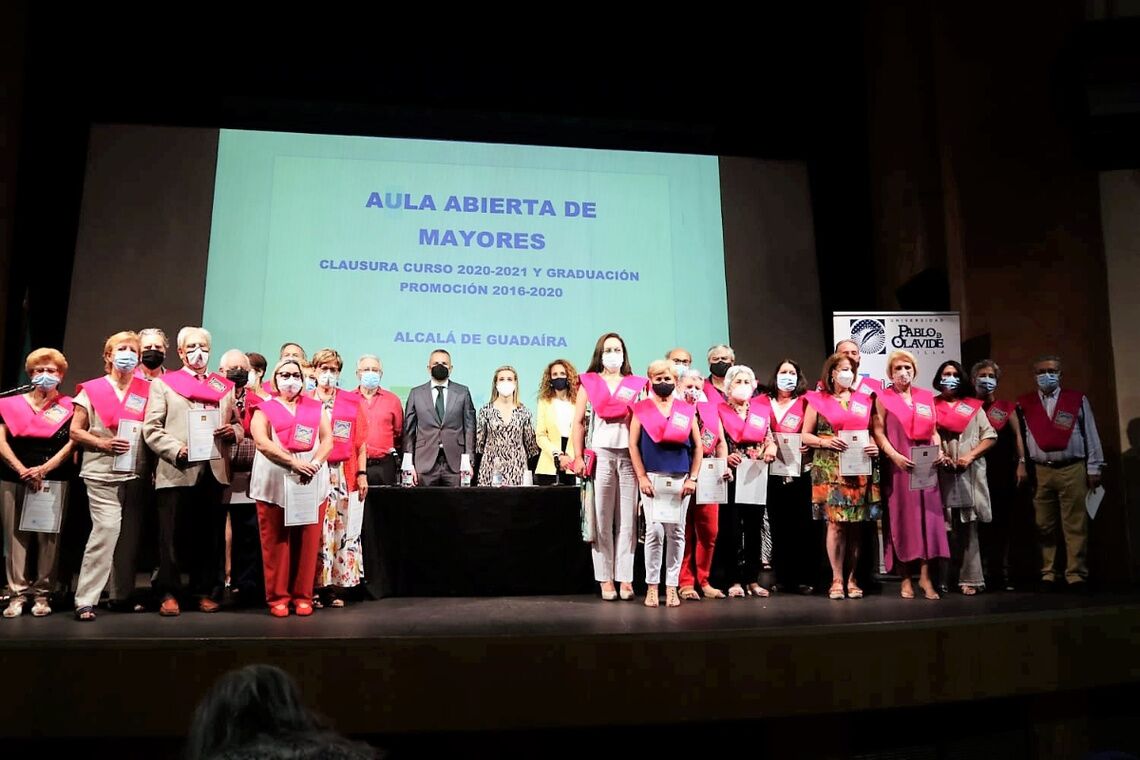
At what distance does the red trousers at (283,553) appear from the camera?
14.5 feet

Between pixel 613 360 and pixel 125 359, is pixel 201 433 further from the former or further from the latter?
pixel 613 360

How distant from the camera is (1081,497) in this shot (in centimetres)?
570

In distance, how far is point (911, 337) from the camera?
705 cm

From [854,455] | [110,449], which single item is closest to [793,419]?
[854,455]

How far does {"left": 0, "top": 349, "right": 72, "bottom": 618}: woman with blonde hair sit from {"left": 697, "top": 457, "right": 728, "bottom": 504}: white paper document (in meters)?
3.27

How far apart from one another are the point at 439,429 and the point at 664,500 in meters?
1.88

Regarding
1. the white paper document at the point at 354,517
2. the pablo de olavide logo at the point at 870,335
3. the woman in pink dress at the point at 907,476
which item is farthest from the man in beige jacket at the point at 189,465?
the pablo de olavide logo at the point at 870,335

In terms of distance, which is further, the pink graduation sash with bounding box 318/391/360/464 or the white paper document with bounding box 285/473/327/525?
the pink graduation sash with bounding box 318/391/360/464

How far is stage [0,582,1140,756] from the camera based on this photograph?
337 cm

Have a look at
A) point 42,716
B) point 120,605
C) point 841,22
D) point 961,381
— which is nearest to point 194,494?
point 120,605

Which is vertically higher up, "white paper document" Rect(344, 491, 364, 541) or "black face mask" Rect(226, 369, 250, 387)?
"black face mask" Rect(226, 369, 250, 387)

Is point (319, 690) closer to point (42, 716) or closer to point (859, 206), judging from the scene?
point (42, 716)

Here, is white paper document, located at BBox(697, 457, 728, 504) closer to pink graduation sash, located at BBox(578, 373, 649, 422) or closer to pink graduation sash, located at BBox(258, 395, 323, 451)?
pink graduation sash, located at BBox(578, 373, 649, 422)

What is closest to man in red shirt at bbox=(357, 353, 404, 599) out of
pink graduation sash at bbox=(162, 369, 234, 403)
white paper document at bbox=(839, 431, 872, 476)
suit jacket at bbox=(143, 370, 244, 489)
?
pink graduation sash at bbox=(162, 369, 234, 403)
